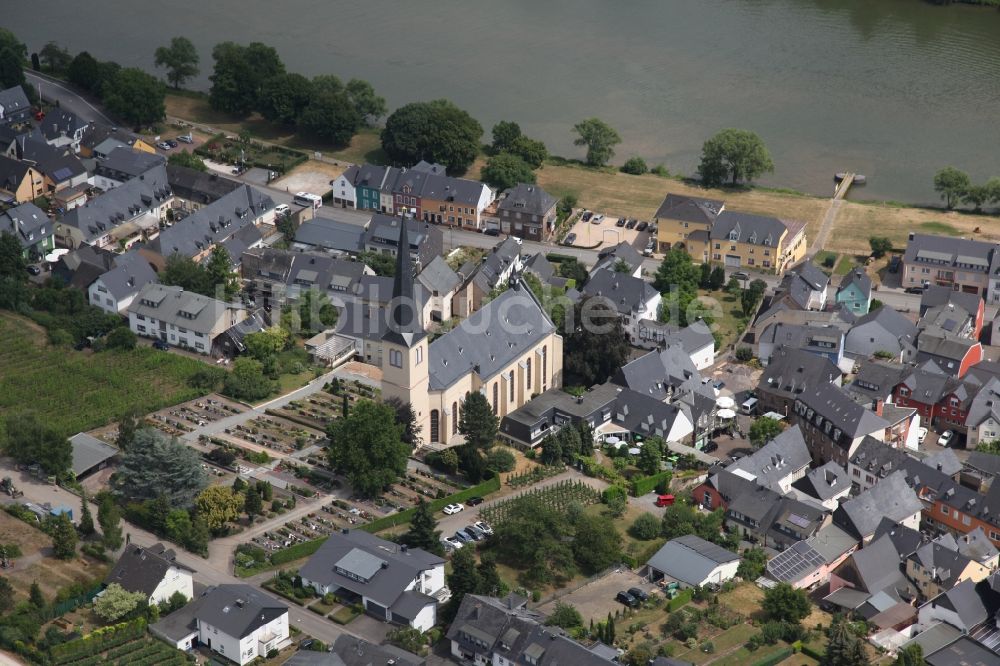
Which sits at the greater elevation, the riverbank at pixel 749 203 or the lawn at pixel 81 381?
the riverbank at pixel 749 203

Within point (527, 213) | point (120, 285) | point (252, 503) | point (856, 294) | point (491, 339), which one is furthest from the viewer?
point (527, 213)

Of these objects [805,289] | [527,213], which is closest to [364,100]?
[527,213]

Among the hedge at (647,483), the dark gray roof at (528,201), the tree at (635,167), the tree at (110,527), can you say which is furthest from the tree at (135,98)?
the hedge at (647,483)

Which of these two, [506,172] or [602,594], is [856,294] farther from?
[602,594]

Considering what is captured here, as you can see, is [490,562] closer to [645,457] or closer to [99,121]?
[645,457]

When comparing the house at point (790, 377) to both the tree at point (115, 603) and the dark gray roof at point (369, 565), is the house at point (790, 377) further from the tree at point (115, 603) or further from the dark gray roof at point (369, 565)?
the tree at point (115, 603)

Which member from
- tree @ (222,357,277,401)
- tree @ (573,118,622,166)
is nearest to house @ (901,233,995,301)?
tree @ (573,118,622,166)
